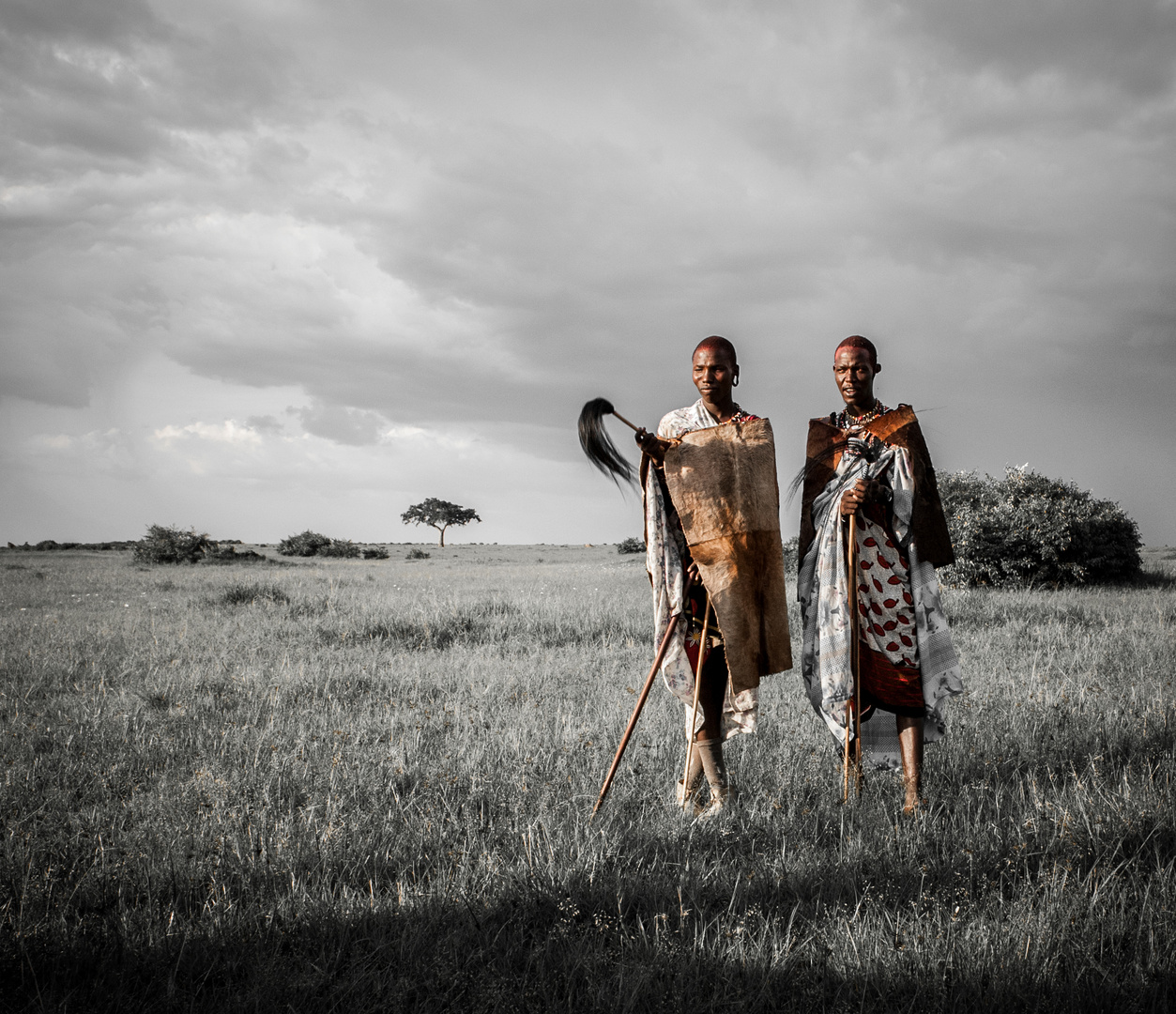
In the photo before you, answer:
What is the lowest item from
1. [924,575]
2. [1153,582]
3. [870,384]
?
[1153,582]

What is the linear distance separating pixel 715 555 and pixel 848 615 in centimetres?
98

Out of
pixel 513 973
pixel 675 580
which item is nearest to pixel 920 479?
A: pixel 675 580

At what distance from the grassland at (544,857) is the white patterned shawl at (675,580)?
19.9 inches

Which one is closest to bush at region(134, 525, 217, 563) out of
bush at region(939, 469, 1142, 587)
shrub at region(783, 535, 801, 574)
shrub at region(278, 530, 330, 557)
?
shrub at region(278, 530, 330, 557)

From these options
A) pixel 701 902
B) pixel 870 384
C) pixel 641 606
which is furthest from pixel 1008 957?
pixel 641 606

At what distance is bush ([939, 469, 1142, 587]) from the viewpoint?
53.5 feet

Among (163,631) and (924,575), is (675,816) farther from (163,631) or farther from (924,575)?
(163,631)

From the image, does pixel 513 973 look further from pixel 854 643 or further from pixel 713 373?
pixel 713 373

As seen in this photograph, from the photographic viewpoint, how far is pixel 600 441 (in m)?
3.19

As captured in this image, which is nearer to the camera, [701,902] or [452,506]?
[701,902]

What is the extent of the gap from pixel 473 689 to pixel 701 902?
369 centimetres

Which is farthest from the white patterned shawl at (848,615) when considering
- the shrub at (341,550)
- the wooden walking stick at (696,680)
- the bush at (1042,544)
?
the shrub at (341,550)

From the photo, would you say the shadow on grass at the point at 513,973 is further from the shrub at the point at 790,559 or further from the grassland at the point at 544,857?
the shrub at the point at 790,559

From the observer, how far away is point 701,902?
271 centimetres
